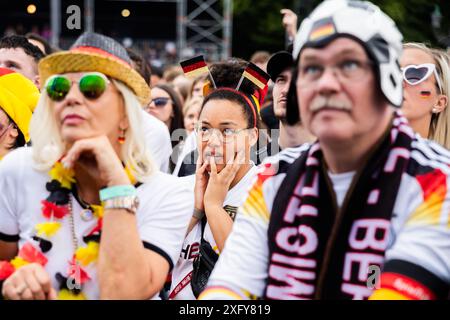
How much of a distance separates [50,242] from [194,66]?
209 cm

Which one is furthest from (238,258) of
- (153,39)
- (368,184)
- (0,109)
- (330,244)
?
(153,39)

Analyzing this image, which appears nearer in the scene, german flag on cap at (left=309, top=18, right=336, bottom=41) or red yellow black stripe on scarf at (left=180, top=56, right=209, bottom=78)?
german flag on cap at (left=309, top=18, right=336, bottom=41)

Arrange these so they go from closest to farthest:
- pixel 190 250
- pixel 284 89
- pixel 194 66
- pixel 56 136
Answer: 1. pixel 56 136
2. pixel 190 250
3. pixel 284 89
4. pixel 194 66

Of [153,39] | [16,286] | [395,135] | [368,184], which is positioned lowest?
[16,286]

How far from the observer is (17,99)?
4648 millimetres

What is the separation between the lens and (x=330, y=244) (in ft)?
7.88

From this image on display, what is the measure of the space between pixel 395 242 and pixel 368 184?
20cm

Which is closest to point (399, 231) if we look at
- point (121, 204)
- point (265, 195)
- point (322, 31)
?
point (265, 195)

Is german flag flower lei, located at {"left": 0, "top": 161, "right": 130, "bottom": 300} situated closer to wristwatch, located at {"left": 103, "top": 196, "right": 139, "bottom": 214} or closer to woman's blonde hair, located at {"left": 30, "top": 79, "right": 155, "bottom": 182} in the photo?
woman's blonde hair, located at {"left": 30, "top": 79, "right": 155, "bottom": 182}

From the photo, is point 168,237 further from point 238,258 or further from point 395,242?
point 395,242

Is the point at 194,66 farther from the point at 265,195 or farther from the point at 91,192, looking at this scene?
the point at 265,195

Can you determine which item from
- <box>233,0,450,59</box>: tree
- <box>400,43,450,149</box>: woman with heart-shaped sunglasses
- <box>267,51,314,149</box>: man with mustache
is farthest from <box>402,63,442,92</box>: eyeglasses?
<box>233,0,450,59</box>: tree

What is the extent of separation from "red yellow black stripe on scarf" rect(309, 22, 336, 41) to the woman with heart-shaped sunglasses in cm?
211

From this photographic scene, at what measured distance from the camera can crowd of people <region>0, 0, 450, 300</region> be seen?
93.0 inches
